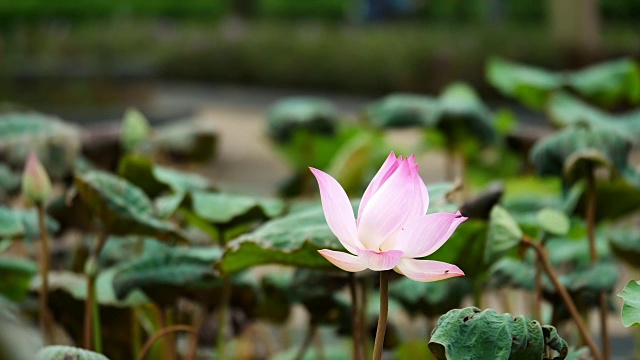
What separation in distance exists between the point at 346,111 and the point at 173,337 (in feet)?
23.1

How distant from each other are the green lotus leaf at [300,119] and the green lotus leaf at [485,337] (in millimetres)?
1144

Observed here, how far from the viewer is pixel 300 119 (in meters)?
1.75

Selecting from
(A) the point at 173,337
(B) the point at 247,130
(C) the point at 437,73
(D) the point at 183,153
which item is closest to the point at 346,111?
(C) the point at 437,73

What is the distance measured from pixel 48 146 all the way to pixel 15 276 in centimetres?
26

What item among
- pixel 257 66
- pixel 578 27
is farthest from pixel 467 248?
pixel 257 66

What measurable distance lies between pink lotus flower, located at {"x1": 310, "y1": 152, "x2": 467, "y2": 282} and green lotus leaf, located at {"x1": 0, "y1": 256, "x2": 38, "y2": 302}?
535 mm

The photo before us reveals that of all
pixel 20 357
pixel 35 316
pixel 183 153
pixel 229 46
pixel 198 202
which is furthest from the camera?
pixel 229 46

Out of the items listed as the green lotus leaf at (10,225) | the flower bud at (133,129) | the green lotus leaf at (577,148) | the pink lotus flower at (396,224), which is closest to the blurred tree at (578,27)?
the flower bud at (133,129)

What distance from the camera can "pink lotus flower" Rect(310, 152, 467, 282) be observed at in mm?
580

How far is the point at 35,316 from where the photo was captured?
47.6 inches

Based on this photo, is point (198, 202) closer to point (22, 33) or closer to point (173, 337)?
point (173, 337)

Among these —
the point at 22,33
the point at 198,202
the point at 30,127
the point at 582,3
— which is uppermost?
the point at 22,33

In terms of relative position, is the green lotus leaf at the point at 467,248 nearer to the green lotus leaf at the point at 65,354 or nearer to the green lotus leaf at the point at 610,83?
the green lotus leaf at the point at 65,354

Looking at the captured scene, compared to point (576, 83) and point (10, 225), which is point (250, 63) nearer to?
point (576, 83)
